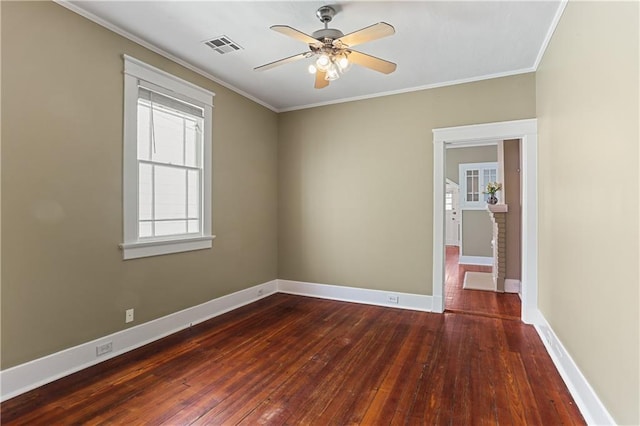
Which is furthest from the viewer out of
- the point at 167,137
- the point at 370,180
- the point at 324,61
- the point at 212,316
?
the point at 370,180

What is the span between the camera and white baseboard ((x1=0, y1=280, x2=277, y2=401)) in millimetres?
2248

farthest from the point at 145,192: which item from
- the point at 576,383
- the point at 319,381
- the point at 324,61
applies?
the point at 576,383

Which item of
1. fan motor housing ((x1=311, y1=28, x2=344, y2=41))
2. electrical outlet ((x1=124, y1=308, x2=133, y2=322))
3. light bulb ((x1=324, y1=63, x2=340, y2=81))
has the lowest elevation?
electrical outlet ((x1=124, y1=308, x2=133, y2=322))

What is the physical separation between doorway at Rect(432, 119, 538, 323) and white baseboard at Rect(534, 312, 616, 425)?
584 mm

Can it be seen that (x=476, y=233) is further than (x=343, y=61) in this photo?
Yes

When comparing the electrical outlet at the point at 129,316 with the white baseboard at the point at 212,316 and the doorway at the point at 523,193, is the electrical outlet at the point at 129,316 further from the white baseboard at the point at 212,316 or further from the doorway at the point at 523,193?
the doorway at the point at 523,193

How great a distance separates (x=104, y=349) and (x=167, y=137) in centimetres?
206

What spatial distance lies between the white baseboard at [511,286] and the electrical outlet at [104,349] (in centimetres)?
518

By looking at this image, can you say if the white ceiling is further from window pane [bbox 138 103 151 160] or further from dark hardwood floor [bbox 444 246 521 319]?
dark hardwood floor [bbox 444 246 521 319]

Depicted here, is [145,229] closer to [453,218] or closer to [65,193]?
[65,193]

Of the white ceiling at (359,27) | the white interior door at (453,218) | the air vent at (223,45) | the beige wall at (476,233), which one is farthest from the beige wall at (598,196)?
the white interior door at (453,218)

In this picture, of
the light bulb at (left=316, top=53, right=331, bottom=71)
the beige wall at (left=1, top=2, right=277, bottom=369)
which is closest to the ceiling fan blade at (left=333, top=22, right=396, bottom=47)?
the light bulb at (left=316, top=53, right=331, bottom=71)

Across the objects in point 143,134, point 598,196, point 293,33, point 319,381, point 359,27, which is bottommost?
point 319,381

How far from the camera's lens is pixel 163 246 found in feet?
10.8
